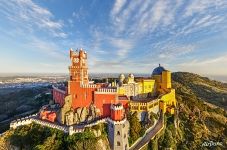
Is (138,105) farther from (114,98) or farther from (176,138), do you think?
(176,138)

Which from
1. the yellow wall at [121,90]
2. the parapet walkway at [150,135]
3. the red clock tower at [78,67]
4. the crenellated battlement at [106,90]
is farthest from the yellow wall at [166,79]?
the red clock tower at [78,67]

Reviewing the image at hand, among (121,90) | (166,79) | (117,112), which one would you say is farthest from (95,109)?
(166,79)

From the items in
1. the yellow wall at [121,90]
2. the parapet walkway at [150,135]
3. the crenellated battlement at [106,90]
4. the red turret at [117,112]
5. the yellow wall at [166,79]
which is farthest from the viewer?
the yellow wall at [166,79]

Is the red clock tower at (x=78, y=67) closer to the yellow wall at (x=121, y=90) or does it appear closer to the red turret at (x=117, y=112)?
the yellow wall at (x=121, y=90)

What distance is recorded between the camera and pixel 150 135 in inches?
1852

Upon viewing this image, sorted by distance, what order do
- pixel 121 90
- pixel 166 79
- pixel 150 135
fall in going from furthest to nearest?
pixel 166 79, pixel 121 90, pixel 150 135

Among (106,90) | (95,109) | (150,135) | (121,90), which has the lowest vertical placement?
(150,135)

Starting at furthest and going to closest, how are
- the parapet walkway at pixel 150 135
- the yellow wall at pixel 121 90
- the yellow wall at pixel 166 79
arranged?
the yellow wall at pixel 166 79
the yellow wall at pixel 121 90
the parapet walkway at pixel 150 135

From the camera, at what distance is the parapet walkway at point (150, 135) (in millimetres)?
43875

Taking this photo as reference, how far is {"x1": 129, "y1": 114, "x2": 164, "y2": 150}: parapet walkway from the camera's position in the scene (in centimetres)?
4388

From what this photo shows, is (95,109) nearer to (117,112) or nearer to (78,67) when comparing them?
(117,112)

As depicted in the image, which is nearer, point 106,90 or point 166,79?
point 106,90

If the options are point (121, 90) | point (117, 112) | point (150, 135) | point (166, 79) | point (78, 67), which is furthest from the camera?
point (166, 79)

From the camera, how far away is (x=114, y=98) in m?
46.4
